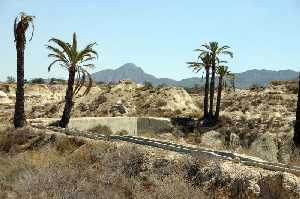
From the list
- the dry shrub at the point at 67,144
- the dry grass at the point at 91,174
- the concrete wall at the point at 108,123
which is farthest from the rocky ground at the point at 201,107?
the dry grass at the point at 91,174

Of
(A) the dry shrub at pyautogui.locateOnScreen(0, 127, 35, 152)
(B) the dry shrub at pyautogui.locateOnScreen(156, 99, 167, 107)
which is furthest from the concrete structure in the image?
(B) the dry shrub at pyautogui.locateOnScreen(156, 99, 167, 107)

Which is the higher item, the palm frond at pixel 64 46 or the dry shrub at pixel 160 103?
the palm frond at pixel 64 46

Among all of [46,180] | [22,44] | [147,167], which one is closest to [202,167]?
[147,167]

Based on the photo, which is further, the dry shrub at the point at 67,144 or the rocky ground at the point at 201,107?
the rocky ground at the point at 201,107

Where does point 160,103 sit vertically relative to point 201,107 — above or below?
above

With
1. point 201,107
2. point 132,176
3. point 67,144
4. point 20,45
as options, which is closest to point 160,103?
point 201,107

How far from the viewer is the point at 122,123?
37.0 meters

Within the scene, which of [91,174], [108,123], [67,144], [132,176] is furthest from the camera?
[108,123]

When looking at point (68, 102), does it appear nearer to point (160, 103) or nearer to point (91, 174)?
point (91, 174)

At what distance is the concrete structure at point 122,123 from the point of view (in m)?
32.9

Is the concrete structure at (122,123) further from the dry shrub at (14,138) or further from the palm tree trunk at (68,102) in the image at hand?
the dry shrub at (14,138)

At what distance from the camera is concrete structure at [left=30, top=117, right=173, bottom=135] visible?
108 feet

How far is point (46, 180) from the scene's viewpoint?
1301cm

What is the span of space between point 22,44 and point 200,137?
1633 cm
